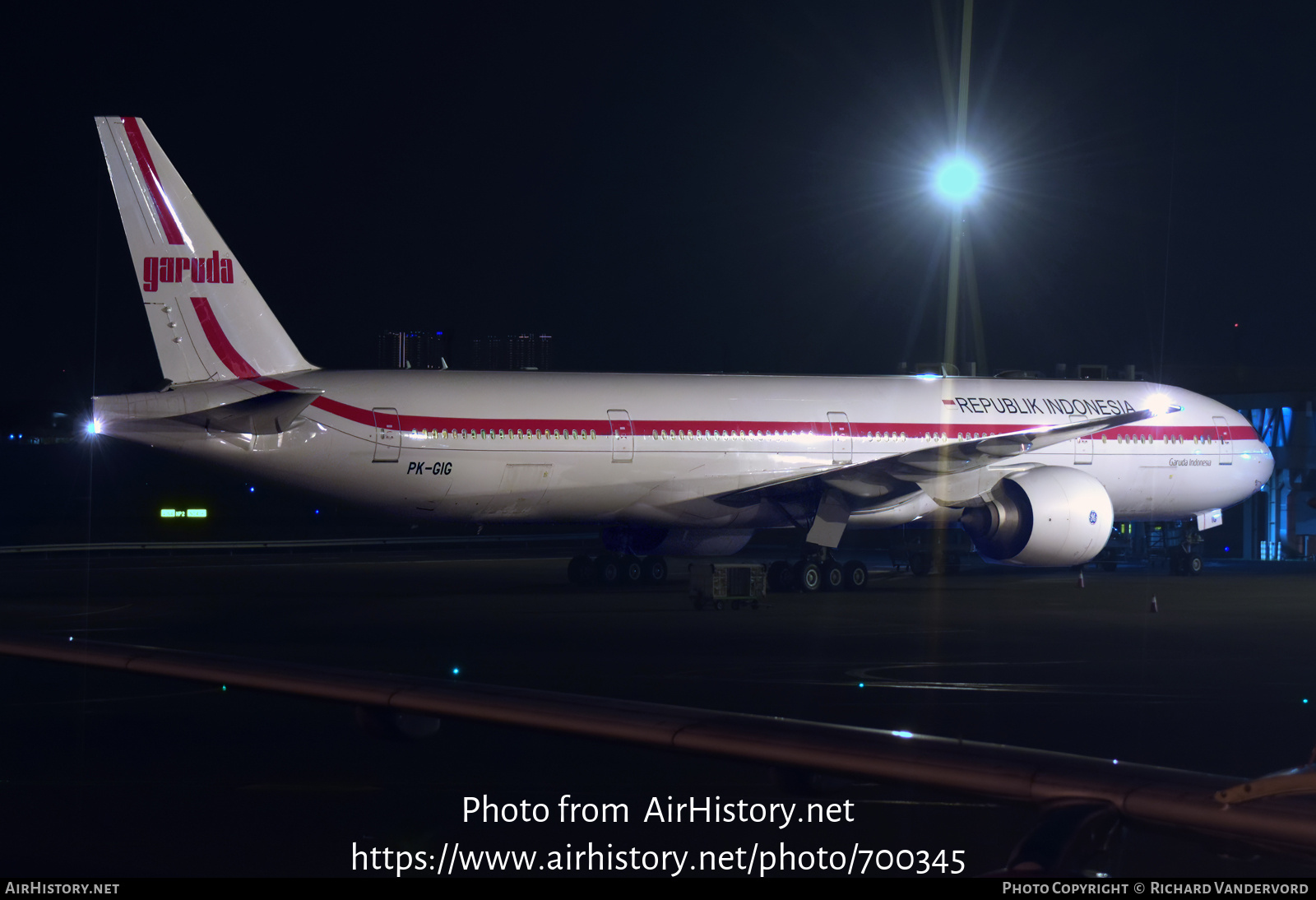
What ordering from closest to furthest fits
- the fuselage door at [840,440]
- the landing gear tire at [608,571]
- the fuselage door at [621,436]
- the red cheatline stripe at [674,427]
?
the red cheatline stripe at [674,427] → the fuselage door at [621,436] → the fuselage door at [840,440] → the landing gear tire at [608,571]

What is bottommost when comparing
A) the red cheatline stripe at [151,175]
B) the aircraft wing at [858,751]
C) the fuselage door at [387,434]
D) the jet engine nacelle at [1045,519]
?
the aircraft wing at [858,751]

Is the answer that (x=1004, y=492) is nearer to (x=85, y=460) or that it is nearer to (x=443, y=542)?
(x=443, y=542)

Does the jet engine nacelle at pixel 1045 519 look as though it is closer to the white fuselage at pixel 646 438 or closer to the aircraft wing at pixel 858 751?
the white fuselage at pixel 646 438

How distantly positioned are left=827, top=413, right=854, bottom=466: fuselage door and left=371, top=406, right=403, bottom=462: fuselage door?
9.39m

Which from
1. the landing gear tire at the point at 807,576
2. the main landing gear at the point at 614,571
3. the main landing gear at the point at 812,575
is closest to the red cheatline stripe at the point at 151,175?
the main landing gear at the point at 614,571

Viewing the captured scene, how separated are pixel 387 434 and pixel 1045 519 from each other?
12.9 metres

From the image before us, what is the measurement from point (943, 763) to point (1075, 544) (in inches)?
877

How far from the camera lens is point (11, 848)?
7.58m

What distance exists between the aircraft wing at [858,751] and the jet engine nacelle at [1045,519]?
21.0 meters

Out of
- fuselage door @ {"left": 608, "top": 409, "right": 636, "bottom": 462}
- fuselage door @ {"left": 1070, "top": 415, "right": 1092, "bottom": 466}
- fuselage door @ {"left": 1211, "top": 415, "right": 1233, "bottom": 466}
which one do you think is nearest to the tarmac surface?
fuselage door @ {"left": 608, "top": 409, "right": 636, "bottom": 462}

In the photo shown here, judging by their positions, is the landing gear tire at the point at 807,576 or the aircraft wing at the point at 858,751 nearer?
the aircraft wing at the point at 858,751

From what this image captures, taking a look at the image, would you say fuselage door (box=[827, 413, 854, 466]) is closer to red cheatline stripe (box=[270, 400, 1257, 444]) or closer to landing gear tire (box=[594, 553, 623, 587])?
red cheatline stripe (box=[270, 400, 1257, 444])

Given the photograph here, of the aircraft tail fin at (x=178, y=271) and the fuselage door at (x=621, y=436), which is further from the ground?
the aircraft tail fin at (x=178, y=271)

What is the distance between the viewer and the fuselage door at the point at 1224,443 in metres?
32.6
